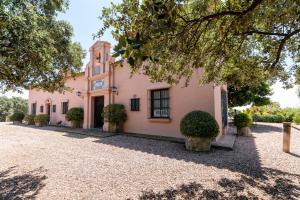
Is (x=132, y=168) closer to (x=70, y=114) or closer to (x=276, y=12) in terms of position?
(x=276, y=12)

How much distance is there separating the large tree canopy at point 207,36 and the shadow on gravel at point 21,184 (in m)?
3.28

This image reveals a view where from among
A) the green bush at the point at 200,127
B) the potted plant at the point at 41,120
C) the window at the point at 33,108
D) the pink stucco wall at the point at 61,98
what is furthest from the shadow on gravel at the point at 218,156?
the window at the point at 33,108

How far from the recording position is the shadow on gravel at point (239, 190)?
11.4ft

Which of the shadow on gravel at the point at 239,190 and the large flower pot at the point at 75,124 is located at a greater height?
the large flower pot at the point at 75,124

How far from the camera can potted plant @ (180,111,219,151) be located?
22.7 feet

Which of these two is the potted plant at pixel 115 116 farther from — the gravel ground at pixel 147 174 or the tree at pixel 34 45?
the tree at pixel 34 45

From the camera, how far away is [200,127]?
694 cm

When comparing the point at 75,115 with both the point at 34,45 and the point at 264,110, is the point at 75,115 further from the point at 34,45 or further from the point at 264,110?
the point at 264,110

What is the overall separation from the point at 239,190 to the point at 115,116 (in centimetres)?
830

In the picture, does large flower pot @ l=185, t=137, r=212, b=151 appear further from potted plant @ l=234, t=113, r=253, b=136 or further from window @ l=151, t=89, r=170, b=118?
potted plant @ l=234, t=113, r=253, b=136

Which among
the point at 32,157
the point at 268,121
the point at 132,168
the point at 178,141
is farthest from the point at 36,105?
the point at 268,121

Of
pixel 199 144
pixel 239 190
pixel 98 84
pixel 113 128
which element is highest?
pixel 98 84

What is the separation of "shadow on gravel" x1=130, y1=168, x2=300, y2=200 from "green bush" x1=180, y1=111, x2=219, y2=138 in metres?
2.63

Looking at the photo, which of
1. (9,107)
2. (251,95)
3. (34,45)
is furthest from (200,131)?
(9,107)
